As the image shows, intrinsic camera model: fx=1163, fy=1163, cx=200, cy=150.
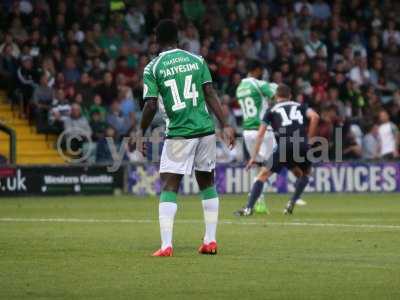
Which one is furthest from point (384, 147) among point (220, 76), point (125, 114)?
point (125, 114)

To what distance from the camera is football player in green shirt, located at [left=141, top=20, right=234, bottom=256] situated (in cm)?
1252

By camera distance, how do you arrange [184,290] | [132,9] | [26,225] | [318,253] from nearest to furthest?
[184,290], [318,253], [26,225], [132,9]

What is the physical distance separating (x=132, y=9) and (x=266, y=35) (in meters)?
3.63

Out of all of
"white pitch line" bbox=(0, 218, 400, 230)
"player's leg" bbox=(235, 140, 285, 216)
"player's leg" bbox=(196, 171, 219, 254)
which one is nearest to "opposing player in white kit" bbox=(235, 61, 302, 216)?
"player's leg" bbox=(235, 140, 285, 216)

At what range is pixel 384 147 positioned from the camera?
2858 centimetres

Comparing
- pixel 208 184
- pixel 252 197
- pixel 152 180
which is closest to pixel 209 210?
pixel 208 184

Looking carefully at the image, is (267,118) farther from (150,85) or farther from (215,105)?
(150,85)

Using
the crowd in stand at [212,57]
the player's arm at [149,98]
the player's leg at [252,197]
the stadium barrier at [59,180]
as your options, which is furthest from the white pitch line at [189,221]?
the crowd in stand at [212,57]

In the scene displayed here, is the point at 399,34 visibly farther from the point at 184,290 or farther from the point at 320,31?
the point at 184,290

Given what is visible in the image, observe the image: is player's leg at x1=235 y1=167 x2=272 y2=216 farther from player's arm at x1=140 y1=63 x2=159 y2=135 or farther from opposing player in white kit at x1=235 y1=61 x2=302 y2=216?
player's arm at x1=140 y1=63 x2=159 y2=135

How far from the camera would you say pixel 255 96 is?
2128 centimetres

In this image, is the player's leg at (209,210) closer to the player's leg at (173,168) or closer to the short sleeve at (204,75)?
the player's leg at (173,168)

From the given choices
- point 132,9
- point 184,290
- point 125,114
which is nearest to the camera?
point 184,290

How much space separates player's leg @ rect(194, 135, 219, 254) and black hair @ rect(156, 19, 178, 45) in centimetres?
113
